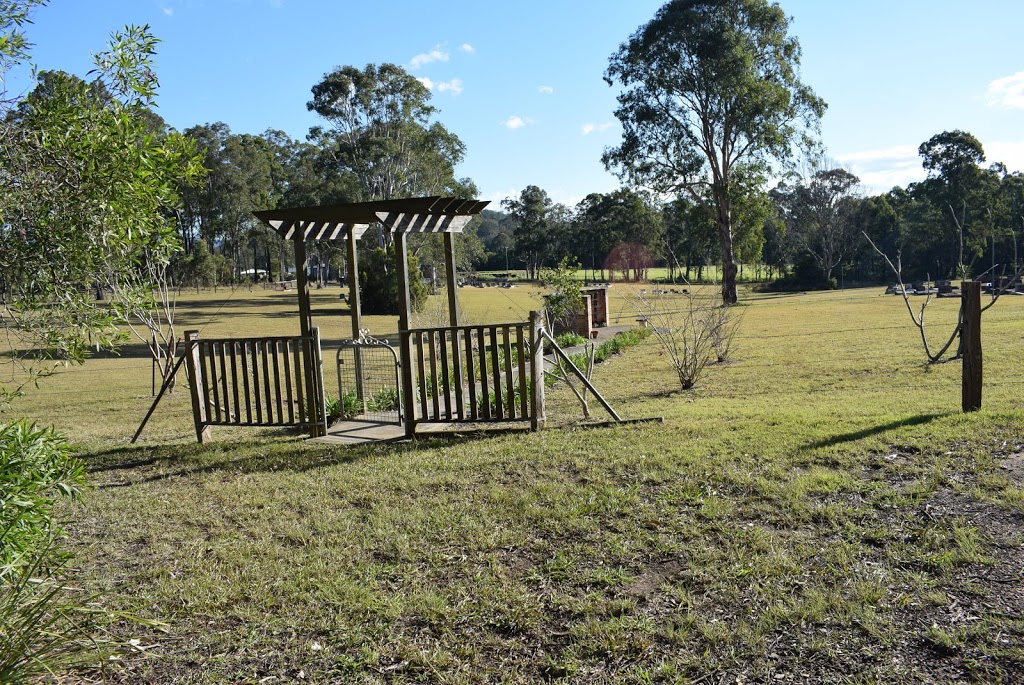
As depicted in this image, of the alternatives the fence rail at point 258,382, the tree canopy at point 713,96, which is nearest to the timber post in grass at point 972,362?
the fence rail at point 258,382

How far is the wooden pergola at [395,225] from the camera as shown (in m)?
8.04

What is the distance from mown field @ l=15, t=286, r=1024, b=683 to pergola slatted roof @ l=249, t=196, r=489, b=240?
2475 millimetres

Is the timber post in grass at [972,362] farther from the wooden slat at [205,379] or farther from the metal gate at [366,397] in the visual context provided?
the wooden slat at [205,379]

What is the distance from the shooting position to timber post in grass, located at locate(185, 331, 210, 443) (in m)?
7.96

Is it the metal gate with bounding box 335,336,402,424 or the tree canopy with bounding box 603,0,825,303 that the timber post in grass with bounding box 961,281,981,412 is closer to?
the metal gate with bounding box 335,336,402,424

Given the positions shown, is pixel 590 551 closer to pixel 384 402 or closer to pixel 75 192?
pixel 75 192

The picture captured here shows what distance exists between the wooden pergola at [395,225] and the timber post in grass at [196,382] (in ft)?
3.75

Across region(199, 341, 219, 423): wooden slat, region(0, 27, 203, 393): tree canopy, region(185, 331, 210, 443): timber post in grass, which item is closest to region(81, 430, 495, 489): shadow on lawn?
region(185, 331, 210, 443): timber post in grass

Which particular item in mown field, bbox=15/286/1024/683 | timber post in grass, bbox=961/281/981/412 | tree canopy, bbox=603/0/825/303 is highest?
tree canopy, bbox=603/0/825/303

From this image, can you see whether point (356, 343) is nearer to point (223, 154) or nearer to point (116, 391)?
point (116, 391)

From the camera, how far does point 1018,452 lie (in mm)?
5508

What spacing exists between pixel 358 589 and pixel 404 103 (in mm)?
41767

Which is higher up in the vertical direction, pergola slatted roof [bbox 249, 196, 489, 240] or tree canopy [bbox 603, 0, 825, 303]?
tree canopy [bbox 603, 0, 825, 303]

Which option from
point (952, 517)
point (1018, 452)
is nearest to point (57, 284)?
point (952, 517)
